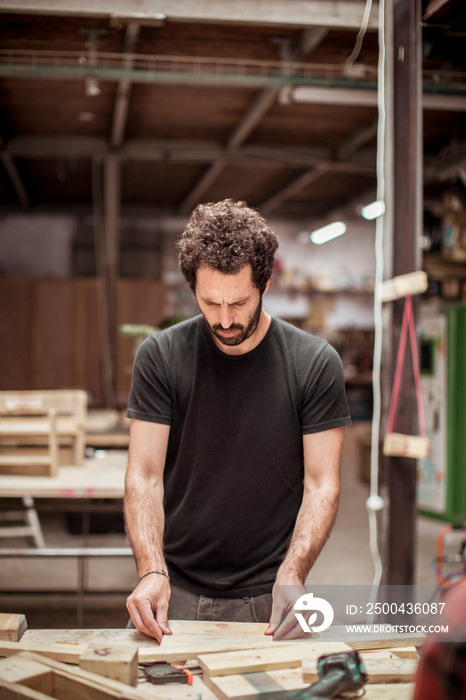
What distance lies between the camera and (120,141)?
24.2 ft

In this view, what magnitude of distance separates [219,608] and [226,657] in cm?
60

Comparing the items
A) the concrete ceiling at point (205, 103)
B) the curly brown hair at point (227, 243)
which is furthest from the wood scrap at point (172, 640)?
the concrete ceiling at point (205, 103)

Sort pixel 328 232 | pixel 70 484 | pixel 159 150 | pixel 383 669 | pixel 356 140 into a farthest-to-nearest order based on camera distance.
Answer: pixel 328 232 < pixel 159 150 < pixel 356 140 < pixel 70 484 < pixel 383 669

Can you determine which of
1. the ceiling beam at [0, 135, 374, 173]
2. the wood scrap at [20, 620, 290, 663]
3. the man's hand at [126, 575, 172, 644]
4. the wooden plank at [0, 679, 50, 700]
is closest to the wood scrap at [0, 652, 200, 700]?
the wooden plank at [0, 679, 50, 700]

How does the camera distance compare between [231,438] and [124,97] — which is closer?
[231,438]

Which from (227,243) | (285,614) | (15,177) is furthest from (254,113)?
(285,614)

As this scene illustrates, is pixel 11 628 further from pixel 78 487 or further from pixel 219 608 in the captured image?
pixel 78 487

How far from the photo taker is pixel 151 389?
1883mm

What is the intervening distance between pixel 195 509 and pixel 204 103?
5.16 meters

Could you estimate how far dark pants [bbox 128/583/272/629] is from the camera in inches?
70.2

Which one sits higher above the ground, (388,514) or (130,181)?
(130,181)

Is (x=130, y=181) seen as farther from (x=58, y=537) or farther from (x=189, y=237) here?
(x=189, y=237)

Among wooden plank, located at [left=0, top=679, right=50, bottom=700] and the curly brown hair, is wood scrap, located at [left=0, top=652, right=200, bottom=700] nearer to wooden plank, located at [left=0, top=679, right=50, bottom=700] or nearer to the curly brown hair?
wooden plank, located at [left=0, top=679, right=50, bottom=700]

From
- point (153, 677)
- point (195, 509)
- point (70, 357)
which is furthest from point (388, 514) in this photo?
point (70, 357)
